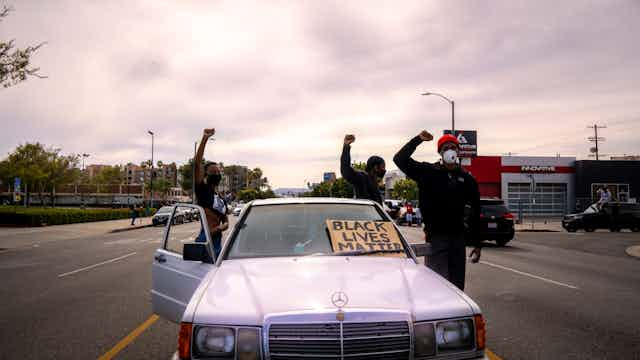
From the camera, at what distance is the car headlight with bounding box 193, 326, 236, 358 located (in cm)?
261

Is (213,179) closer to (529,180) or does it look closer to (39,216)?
(39,216)

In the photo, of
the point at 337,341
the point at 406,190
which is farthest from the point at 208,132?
the point at 406,190

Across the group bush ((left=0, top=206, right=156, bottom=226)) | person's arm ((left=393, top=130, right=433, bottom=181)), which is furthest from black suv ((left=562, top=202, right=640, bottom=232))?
bush ((left=0, top=206, right=156, bottom=226))

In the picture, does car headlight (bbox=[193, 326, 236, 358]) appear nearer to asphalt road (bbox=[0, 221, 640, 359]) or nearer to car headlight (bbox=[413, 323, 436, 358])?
car headlight (bbox=[413, 323, 436, 358])

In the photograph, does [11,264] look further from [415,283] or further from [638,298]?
[638,298]

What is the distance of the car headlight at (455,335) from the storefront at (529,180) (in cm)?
4703

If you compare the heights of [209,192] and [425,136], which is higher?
[425,136]

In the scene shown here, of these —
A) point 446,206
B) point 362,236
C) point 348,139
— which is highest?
point 348,139

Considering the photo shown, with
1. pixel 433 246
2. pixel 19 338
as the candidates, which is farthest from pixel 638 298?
pixel 19 338

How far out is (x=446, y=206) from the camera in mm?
4605

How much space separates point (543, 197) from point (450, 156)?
48929 millimetres

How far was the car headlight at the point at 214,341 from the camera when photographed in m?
2.61

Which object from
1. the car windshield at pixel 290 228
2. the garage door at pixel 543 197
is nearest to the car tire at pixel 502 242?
the car windshield at pixel 290 228

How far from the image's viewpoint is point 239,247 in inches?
153
